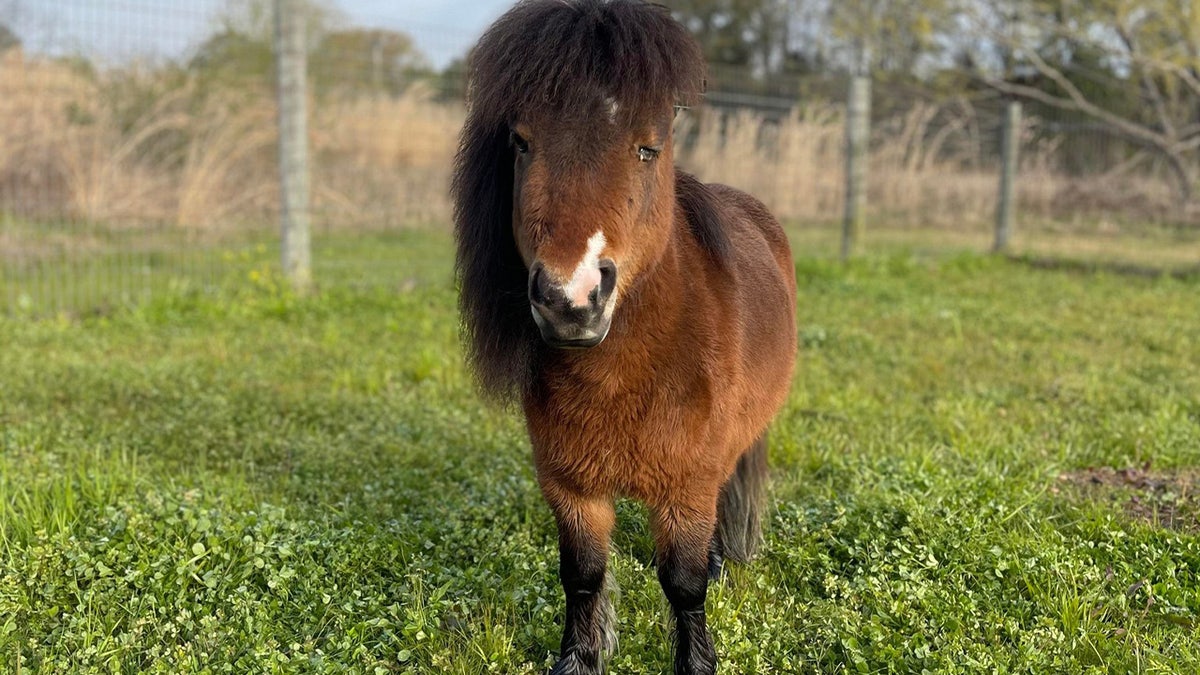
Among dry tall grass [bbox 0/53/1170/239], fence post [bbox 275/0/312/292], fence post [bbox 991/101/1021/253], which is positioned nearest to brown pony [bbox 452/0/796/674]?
dry tall grass [bbox 0/53/1170/239]

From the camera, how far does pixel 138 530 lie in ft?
10.3

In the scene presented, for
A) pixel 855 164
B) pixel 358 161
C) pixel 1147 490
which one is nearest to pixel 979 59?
pixel 855 164

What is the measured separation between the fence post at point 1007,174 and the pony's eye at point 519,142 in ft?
37.7

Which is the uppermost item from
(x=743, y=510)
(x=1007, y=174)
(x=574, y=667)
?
(x=1007, y=174)

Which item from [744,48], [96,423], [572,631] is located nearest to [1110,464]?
[572,631]

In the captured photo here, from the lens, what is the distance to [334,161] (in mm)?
9898

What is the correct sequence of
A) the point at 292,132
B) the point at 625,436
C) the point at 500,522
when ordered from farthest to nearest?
the point at 292,132
the point at 500,522
the point at 625,436

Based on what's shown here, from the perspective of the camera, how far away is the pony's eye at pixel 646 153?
217 cm

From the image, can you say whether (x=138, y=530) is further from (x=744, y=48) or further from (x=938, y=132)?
(x=744, y=48)

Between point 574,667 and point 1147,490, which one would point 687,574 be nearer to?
point 574,667

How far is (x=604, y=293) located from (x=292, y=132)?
7124 millimetres

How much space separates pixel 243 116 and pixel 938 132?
32.4ft

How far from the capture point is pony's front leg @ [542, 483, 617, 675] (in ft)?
8.71

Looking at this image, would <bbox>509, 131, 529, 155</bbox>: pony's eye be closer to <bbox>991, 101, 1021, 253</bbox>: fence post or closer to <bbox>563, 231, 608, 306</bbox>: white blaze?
<bbox>563, 231, 608, 306</bbox>: white blaze
